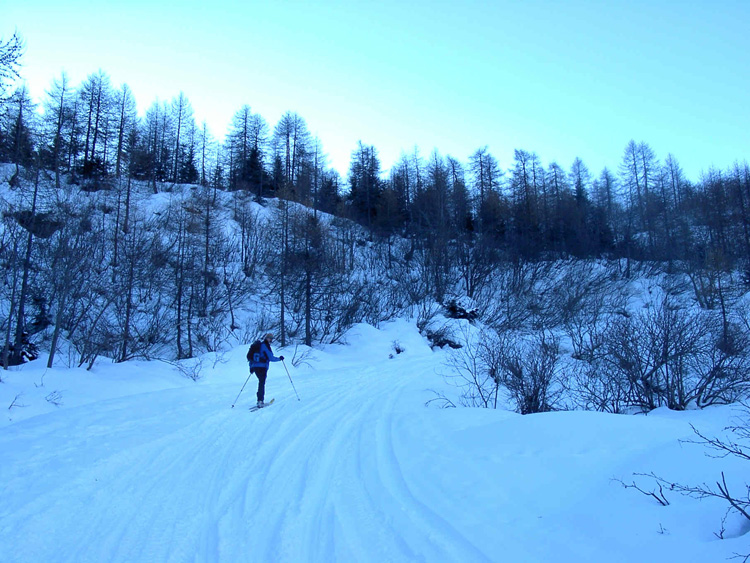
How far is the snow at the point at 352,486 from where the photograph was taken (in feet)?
12.0

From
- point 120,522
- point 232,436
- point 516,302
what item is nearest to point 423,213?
point 516,302

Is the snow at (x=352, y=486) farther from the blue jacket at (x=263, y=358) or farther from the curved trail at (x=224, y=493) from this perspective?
the blue jacket at (x=263, y=358)

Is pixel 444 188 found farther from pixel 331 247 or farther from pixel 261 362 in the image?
pixel 261 362

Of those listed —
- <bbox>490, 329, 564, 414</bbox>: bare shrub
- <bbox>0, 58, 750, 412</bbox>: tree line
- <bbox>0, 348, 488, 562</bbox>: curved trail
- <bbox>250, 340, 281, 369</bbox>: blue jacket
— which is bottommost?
<bbox>0, 348, 488, 562</bbox>: curved trail

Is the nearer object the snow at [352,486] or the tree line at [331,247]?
the snow at [352,486]

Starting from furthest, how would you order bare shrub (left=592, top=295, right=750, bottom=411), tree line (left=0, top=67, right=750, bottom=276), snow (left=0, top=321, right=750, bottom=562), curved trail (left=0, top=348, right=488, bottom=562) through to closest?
tree line (left=0, top=67, right=750, bottom=276) < bare shrub (left=592, top=295, right=750, bottom=411) < curved trail (left=0, top=348, right=488, bottom=562) < snow (left=0, top=321, right=750, bottom=562)

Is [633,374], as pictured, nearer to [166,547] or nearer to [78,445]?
[166,547]

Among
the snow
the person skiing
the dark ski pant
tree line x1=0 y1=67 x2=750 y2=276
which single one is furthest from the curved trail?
tree line x1=0 y1=67 x2=750 y2=276

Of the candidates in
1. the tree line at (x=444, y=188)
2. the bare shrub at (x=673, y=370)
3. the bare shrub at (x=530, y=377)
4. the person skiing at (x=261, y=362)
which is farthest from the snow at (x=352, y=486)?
the tree line at (x=444, y=188)

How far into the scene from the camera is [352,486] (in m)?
5.19

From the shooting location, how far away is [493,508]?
444cm

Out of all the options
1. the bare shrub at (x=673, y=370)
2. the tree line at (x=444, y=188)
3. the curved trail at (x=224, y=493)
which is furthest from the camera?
the tree line at (x=444, y=188)

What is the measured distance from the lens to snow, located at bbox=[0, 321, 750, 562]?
144 inches

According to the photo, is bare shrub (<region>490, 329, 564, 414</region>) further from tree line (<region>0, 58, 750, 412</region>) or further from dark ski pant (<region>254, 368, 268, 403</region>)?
dark ski pant (<region>254, 368, 268, 403</region>)
